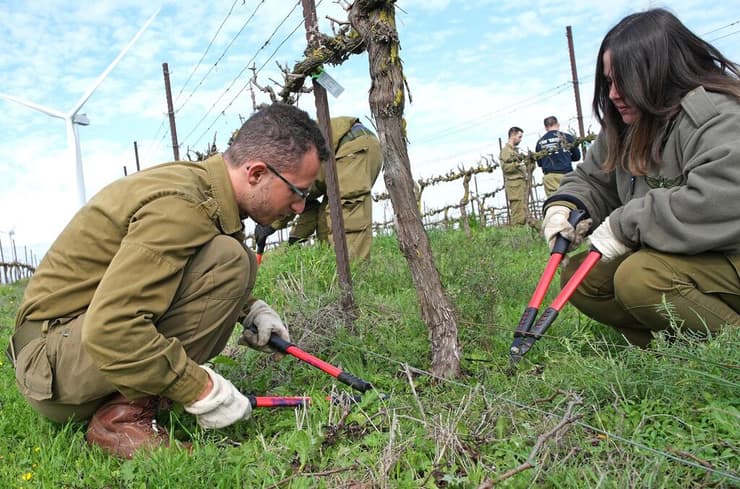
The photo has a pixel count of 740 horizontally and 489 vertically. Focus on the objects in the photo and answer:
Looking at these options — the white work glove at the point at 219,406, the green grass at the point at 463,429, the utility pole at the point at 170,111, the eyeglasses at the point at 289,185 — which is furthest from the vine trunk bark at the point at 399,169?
the utility pole at the point at 170,111

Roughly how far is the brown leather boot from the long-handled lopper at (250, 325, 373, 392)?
0.59 metres

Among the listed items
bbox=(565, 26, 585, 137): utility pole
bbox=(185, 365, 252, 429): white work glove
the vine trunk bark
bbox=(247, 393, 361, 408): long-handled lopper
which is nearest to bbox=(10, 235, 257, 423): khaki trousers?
bbox=(185, 365, 252, 429): white work glove

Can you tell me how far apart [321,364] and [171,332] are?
649mm

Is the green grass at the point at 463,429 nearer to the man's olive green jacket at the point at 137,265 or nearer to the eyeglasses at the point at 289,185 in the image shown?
the man's olive green jacket at the point at 137,265

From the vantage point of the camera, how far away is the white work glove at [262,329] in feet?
9.16

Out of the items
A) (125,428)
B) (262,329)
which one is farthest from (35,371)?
(262,329)

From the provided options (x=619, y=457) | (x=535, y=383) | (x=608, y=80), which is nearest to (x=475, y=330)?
(x=535, y=383)

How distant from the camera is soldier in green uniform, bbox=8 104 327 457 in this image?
2018 millimetres

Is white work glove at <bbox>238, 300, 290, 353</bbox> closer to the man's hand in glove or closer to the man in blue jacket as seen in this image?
the man's hand in glove

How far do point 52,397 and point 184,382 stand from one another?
589mm

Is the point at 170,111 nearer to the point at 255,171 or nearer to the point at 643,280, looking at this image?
the point at 255,171

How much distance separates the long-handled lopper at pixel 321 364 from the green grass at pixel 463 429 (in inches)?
5.2

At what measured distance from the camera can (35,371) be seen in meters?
2.29

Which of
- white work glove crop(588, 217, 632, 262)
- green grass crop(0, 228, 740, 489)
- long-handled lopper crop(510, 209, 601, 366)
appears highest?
white work glove crop(588, 217, 632, 262)
